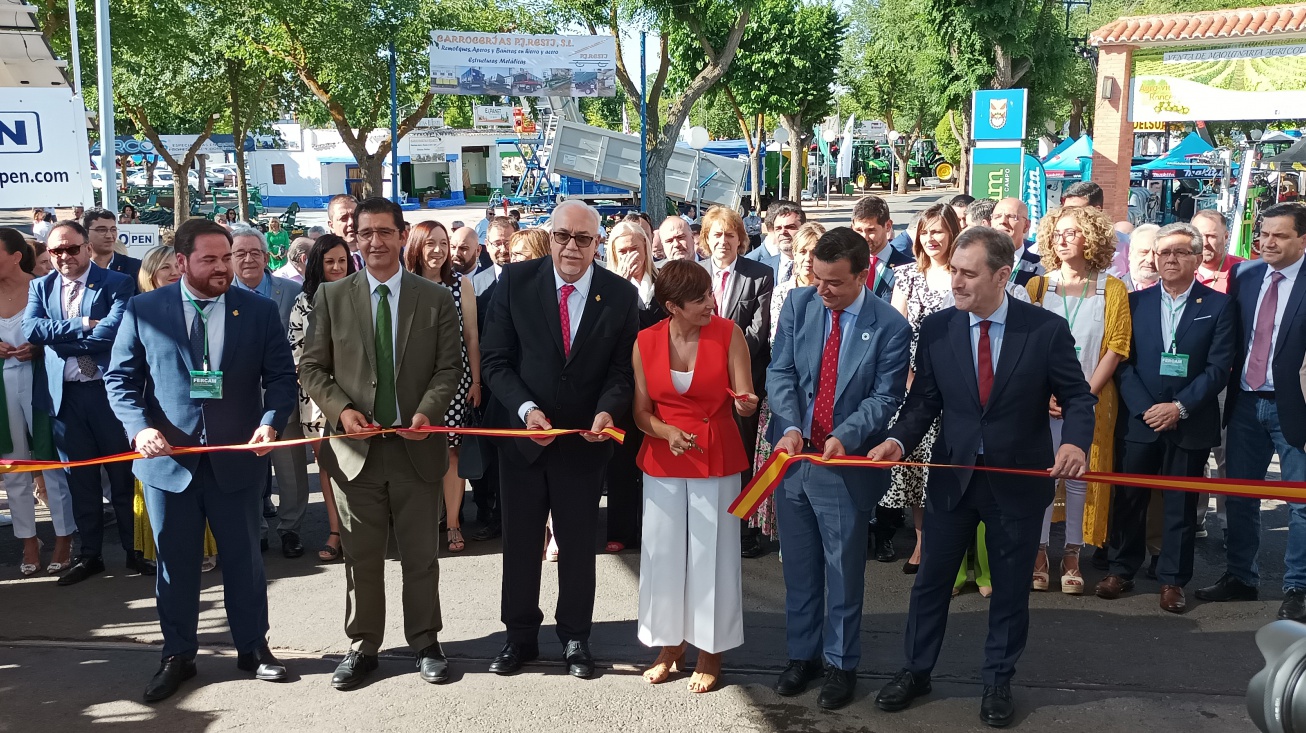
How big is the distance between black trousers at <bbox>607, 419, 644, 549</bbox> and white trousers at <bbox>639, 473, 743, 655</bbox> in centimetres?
197

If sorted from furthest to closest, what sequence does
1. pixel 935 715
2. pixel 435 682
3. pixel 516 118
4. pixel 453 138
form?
pixel 453 138 → pixel 516 118 → pixel 435 682 → pixel 935 715

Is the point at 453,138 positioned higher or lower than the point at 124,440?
higher

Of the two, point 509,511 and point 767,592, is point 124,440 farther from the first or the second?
point 767,592

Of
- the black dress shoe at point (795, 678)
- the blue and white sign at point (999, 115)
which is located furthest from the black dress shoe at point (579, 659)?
the blue and white sign at point (999, 115)

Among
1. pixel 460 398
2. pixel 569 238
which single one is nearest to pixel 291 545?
pixel 460 398

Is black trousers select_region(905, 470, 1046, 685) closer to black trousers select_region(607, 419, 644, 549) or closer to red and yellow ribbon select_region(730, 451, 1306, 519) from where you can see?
red and yellow ribbon select_region(730, 451, 1306, 519)

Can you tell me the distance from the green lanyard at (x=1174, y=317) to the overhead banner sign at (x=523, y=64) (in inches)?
725

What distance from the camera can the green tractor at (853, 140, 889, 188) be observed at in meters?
56.1

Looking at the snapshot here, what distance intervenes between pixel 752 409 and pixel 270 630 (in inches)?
109

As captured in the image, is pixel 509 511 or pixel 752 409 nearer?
pixel 752 409

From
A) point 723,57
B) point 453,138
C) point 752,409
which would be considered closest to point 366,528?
point 752,409

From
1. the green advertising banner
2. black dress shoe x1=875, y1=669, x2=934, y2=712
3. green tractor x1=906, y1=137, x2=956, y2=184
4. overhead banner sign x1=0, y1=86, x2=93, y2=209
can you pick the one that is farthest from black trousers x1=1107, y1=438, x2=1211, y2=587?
green tractor x1=906, y1=137, x2=956, y2=184

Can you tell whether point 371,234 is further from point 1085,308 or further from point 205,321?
point 1085,308

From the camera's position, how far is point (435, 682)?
15.8ft
